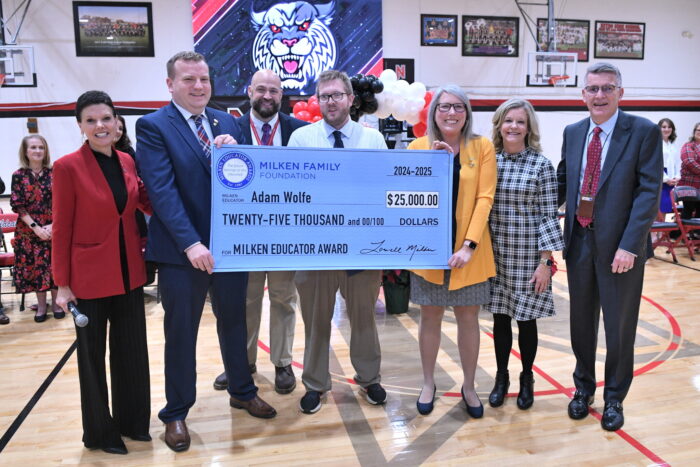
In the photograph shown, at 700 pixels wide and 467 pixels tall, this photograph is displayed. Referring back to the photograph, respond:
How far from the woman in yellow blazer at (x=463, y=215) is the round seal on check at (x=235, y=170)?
893mm

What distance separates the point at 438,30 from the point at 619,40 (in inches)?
166

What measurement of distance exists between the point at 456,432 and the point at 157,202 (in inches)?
73.4

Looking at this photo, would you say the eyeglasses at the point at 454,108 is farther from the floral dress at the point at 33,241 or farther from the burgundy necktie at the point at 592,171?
the floral dress at the point at 33,241

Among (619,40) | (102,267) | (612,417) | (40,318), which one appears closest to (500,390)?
(612,417)

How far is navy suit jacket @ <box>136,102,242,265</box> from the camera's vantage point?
2.44 meters

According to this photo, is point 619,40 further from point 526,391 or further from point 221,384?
point 221,384

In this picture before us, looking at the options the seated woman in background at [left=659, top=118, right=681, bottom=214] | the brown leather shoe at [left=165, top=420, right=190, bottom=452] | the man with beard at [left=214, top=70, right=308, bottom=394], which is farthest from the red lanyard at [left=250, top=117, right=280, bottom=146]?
the seated woman in background at [left=659, top=118, right=681, bottom=214]

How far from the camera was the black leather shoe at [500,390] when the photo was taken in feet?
9.97

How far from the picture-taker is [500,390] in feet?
10.1

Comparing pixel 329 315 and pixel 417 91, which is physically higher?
pixel 417 91

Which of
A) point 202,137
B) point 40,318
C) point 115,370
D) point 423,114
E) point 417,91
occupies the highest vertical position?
point 417,91

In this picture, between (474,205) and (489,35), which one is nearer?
(474,205)

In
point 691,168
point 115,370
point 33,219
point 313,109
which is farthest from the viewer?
point 691,168

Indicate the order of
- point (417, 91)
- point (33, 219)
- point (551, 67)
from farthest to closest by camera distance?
point (551, 67), point (417, 91), point (33, 219)
